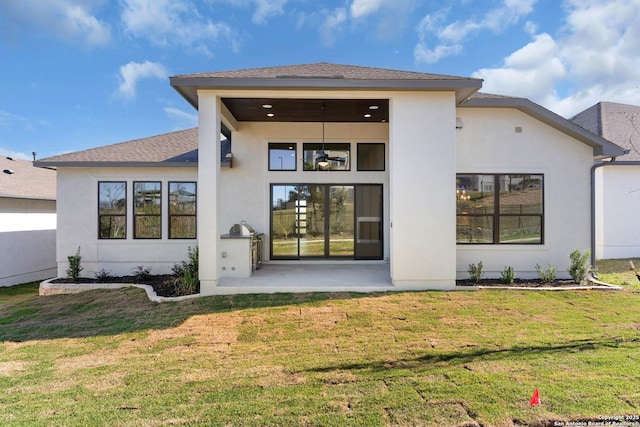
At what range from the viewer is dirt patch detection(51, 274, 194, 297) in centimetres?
709

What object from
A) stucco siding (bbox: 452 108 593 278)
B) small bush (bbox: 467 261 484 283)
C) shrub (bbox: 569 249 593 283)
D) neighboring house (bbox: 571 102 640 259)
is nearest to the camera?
shrub (bbox: 569 249 593 283)

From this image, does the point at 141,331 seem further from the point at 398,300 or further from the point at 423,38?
the point at 423,38

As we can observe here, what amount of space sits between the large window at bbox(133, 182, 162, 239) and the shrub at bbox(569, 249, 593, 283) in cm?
1054

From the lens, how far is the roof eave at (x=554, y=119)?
26.0 ft

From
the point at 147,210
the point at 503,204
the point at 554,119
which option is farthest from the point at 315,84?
the point at 147,210

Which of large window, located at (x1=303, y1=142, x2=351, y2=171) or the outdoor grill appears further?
large window, located at (x1=303, y1=142, x2=351, y2=171)

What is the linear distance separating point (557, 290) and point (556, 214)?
85.9 inches

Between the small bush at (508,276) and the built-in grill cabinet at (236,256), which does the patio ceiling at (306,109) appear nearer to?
the built-in grill cabinet at (236,256)

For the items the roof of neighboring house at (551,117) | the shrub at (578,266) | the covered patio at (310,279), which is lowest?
the covered patio at (310,279)

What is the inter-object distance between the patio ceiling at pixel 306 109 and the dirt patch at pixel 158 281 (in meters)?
4.34

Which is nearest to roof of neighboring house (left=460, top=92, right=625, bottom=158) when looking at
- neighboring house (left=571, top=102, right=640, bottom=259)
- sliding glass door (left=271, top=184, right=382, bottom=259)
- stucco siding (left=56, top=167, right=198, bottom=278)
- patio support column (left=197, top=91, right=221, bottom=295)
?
sliding glass door (left=271, top=184, right=382, bottom=259)

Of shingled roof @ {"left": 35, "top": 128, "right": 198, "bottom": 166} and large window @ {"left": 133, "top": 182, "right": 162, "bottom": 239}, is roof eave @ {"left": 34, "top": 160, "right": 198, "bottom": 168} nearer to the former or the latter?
shingled roof @ {"left": 35, "top": 128, "right": 198, "bottom": 166}

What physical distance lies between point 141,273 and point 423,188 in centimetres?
755

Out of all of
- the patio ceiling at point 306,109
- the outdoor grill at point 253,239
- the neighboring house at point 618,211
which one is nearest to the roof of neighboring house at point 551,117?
the patio ceiling at point 306,109
